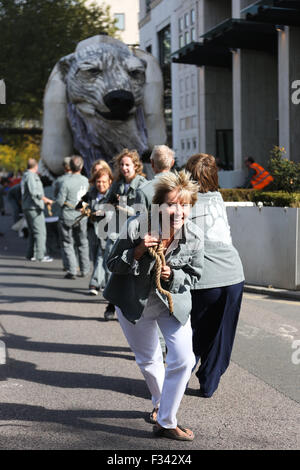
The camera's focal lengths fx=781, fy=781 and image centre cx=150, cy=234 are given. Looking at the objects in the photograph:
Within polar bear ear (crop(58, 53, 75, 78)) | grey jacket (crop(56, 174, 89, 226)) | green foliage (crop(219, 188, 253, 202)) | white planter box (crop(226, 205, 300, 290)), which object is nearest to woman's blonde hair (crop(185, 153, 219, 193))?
white planter box (crop(226, 205, 300, 290))

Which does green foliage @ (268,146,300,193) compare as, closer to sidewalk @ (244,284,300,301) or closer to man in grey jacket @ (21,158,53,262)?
sidewalk @ (244,284,300,301)

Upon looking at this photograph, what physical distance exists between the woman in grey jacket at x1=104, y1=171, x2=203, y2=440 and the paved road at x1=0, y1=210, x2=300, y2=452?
330 millimetres

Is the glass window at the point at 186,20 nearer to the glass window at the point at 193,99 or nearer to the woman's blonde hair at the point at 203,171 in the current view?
the glass window at the point at 193,99

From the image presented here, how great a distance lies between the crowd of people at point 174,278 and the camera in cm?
427

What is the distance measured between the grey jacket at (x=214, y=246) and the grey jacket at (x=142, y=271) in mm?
783

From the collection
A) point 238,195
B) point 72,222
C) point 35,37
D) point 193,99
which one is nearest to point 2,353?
point 72,222

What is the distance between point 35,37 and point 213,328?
931 inches

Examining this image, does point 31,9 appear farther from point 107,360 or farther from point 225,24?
point 107,360

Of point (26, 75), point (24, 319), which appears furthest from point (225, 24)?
point (24, 319)

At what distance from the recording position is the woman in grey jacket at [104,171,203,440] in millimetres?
4242

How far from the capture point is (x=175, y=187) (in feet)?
13.8

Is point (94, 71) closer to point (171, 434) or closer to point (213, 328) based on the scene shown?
point (213, 328)

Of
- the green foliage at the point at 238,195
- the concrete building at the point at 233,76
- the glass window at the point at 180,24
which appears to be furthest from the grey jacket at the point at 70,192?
the glass window at the point at 180,24
